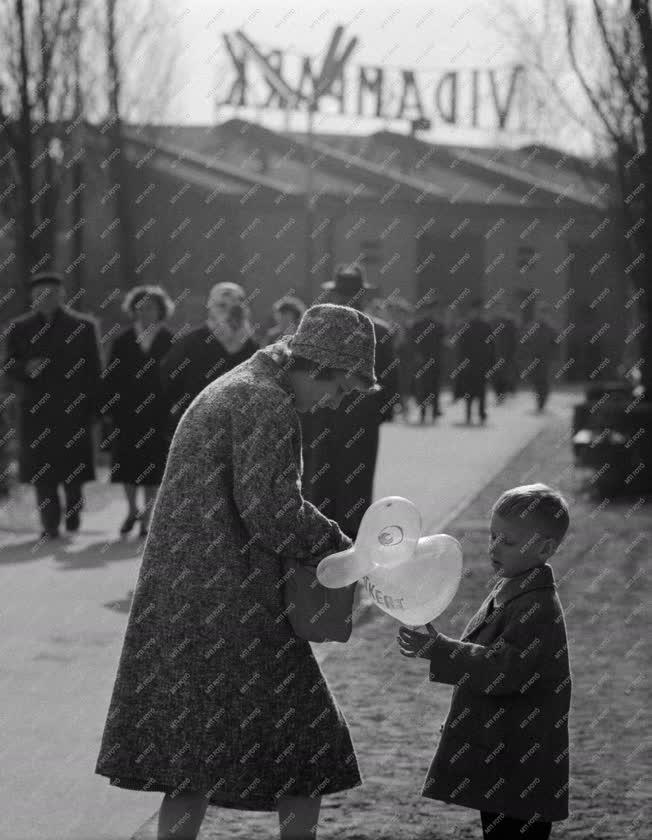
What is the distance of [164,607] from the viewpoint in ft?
13.8

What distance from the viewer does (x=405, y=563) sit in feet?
12.8

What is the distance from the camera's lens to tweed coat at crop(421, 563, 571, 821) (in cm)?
400

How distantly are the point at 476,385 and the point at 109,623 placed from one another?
659 inches

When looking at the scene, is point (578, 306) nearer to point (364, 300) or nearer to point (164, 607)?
point (364, 300)

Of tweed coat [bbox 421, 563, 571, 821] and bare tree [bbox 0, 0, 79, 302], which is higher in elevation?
bare tree [bbox 0, 0, 79, 302]

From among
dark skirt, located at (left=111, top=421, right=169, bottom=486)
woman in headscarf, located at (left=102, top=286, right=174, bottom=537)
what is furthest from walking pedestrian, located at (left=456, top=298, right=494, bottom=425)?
dark skirt, located at (left=111, top=421, right=169, bottom=486)

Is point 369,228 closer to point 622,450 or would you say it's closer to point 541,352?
point 541,352

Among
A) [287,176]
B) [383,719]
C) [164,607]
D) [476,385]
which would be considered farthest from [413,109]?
[164,607]

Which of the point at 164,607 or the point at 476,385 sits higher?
the point at 164,607

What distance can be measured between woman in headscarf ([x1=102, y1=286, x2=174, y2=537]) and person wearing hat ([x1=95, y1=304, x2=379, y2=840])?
7.58 meters

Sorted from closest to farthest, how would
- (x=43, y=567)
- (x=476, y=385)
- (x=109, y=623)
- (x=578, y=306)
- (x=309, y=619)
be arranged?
(x=309, y=619) < (x=109, y=623) < (x=43, y=567) < (x=476, y=385) < (x=578, y=306)

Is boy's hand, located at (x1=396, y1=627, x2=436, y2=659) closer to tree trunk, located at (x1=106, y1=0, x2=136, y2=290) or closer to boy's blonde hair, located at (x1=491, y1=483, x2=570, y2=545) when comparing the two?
boy's blonde hair, located at (x1=491, y1=483, x2=570, y2=545)

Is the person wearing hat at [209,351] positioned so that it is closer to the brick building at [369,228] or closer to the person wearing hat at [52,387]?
the person wearing hat at [52,387]

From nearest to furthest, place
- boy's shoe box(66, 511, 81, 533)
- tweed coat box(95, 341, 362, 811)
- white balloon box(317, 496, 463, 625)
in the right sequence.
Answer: white balloon box(317, 496, 463, 625)
tweed coat box(95, 341, 362, 811)
boy's shoe box(66, 511, 81, 533)
